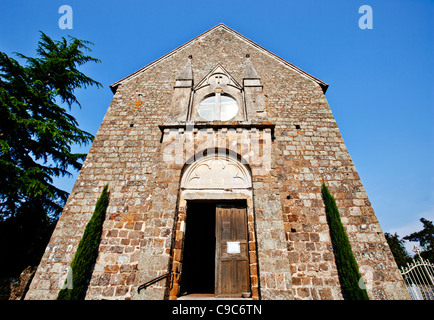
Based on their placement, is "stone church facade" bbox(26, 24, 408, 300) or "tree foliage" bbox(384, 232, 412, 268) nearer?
"stone church facade" bbox(26, 24, 408, 300)

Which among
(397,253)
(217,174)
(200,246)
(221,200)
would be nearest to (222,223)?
(221,200)

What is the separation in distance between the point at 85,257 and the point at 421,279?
40.7ft

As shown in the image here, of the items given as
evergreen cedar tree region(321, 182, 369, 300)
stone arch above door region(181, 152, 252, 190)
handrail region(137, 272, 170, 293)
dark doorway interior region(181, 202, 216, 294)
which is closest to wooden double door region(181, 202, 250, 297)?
dark doorway interior region(181, 202, 216, 294)

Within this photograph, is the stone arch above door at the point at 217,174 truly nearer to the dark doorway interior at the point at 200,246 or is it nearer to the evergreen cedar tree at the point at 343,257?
the dark doorway interior at the point at 200,246

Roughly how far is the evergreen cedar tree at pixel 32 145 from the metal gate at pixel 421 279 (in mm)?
15357

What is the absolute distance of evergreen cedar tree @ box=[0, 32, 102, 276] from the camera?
7.88 meters

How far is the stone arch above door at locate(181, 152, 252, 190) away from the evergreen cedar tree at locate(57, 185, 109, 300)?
2671 mm

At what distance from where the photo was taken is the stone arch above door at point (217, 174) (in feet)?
18.6

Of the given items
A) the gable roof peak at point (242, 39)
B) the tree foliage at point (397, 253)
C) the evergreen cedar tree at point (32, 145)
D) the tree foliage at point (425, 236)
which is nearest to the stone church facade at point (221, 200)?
the gable roof peak at point (242, 39)

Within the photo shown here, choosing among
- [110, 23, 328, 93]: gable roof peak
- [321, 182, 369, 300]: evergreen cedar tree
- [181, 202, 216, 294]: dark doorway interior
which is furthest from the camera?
Result: [110, 23, 328, 93]: gable roof peak

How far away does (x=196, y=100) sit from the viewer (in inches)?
293

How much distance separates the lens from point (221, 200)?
5.53 metres

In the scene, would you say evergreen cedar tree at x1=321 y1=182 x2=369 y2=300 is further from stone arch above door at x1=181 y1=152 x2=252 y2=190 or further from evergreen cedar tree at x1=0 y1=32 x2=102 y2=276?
evergreen cedar tree at x1=0 y1=32 x2=102 y2=276

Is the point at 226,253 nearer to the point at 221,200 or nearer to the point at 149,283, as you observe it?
the point at 221,200
